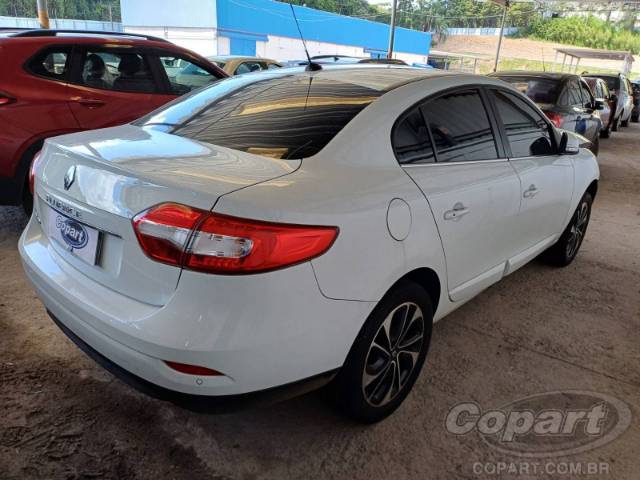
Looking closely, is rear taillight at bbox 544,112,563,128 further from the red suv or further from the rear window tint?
the rear window tint

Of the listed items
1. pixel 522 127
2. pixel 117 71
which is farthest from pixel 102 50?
pixel 522 127

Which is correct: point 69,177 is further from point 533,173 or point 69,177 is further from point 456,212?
point 533,173

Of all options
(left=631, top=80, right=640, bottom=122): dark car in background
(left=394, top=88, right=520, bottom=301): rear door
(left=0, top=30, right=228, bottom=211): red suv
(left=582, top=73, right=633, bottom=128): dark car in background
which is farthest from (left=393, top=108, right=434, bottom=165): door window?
(left=631, top=80, right=640, bottom=122): dark car in background

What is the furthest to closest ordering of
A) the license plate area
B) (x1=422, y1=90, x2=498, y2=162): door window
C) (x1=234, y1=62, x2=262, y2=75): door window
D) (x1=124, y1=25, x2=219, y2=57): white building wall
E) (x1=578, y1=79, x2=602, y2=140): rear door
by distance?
(x1=124, y1=25, x2=219, y2=57): white building wall < (x1=234, y1=62, x2=262, y2=75): door window < (x1=578, y1=79, x2=602, y2=140): rear door < (x1=422, y1=90, x2=498, y2=162): door window < the license plate area

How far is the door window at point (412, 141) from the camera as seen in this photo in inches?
89.7

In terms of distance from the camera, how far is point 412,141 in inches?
92.9

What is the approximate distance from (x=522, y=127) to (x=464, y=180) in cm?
108

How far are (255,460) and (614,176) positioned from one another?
345 inches

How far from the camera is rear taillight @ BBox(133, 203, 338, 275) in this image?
1.61m

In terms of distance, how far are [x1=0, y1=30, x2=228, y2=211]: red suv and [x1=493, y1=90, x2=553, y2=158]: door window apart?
11.1 ft

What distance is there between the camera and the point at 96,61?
473cm

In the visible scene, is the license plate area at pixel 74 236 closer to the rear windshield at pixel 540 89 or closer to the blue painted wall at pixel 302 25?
the rear windshield at pixel 540 89

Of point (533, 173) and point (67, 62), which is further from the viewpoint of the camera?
point (67, 62)

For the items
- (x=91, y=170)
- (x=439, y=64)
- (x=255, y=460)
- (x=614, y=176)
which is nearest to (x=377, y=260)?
(x=255, y=460)
